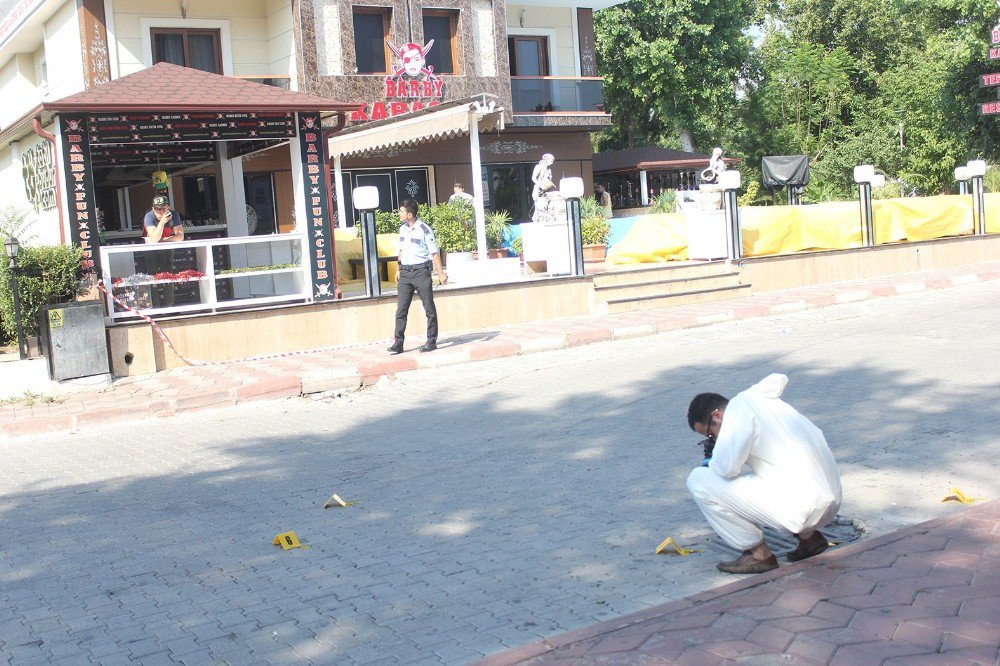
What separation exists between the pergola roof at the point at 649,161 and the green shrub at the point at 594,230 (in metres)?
12.9

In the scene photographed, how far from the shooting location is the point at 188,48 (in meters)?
22.6

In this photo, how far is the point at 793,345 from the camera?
12.1 meters

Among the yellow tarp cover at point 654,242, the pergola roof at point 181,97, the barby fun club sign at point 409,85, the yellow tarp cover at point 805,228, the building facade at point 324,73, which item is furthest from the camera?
the barby fun club sign at point 409,85

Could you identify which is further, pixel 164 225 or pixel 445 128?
pixel 445 128

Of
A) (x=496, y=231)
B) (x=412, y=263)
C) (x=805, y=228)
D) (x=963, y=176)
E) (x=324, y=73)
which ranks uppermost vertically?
(x=324, y=73)

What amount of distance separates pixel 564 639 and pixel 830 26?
151ft

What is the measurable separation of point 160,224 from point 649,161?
76.7 ft

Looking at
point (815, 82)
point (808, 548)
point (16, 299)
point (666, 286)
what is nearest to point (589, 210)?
point (666, 286)

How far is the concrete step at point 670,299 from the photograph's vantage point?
15.9 m

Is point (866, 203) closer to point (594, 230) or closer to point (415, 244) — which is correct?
point (594, 230)

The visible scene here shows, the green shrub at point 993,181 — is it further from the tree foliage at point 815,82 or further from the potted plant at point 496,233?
the potted plant at point 496,233

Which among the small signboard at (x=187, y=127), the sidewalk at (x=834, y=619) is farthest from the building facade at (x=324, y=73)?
the sidewalk at (x=834, y=619)

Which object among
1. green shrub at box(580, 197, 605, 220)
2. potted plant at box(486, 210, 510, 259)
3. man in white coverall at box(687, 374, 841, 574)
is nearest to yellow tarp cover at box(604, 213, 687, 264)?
potted plant at box(486, 210, 510, 259)

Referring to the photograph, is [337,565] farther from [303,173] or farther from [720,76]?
[720,76]
